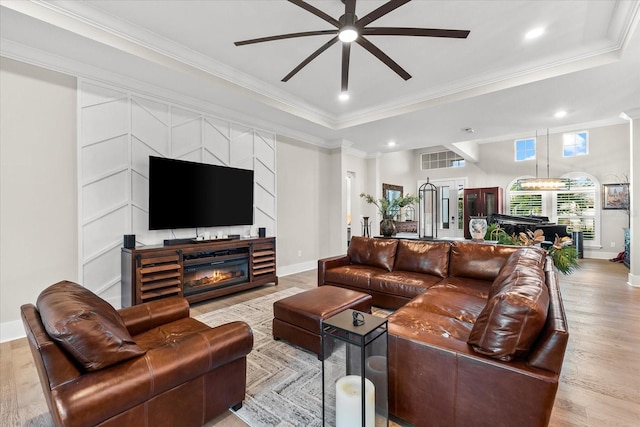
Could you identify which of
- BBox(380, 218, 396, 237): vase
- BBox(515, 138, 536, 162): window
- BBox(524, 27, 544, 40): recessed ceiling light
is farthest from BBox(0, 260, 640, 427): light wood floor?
BBox(515, 138, 536, 162): window

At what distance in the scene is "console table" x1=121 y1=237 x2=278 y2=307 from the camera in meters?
3.38

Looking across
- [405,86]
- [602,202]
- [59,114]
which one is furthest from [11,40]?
[602,202]

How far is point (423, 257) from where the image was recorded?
11.9 feet

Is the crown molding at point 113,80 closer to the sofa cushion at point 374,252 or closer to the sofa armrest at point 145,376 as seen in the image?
the sofa cushion at point 374,252

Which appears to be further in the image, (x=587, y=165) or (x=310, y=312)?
(x=587, y=165)

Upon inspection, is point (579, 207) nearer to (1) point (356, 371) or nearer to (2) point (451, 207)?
(2) point (451, 207)

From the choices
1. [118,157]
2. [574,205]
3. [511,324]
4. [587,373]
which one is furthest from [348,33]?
[574,205]

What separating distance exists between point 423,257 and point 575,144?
25.2 ft

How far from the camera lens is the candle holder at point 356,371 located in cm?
140

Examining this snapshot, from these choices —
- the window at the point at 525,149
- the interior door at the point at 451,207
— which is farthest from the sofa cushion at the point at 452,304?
the window at the point at 525,149

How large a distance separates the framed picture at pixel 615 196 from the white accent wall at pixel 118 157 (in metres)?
9.54

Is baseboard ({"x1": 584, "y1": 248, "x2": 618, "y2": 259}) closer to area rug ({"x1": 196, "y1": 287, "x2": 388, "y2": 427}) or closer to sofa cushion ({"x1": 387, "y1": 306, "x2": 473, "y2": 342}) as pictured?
sofa cushion ({"x1": 387, "y1": 306, "x2": 473, "y2": 342})

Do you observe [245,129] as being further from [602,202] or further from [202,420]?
[602,202]

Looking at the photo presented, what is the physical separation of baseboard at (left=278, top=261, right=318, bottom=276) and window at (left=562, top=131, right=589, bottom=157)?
7832 mm
